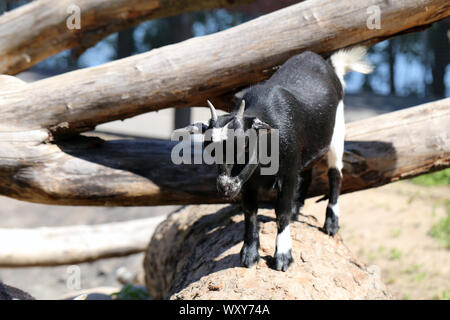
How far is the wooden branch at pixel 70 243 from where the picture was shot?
6.25m

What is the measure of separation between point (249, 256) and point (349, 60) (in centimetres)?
169

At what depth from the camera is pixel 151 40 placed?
12719mm

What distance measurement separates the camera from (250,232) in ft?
10.3

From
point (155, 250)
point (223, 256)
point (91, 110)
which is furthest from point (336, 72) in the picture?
point (155, 250)

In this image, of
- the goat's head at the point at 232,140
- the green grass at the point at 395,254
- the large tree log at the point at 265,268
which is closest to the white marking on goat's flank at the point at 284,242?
the large tree log at the point at 265,268

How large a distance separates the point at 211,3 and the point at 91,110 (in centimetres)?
203

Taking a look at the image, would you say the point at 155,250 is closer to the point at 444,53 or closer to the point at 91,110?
the point at 91,110

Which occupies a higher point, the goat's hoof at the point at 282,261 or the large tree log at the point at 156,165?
the large tree log at the point at 156,165

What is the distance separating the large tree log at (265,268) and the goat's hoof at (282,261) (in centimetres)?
3

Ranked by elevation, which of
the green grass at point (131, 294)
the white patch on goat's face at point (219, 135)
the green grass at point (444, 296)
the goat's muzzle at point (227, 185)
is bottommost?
the green grass at point (444, 296)
